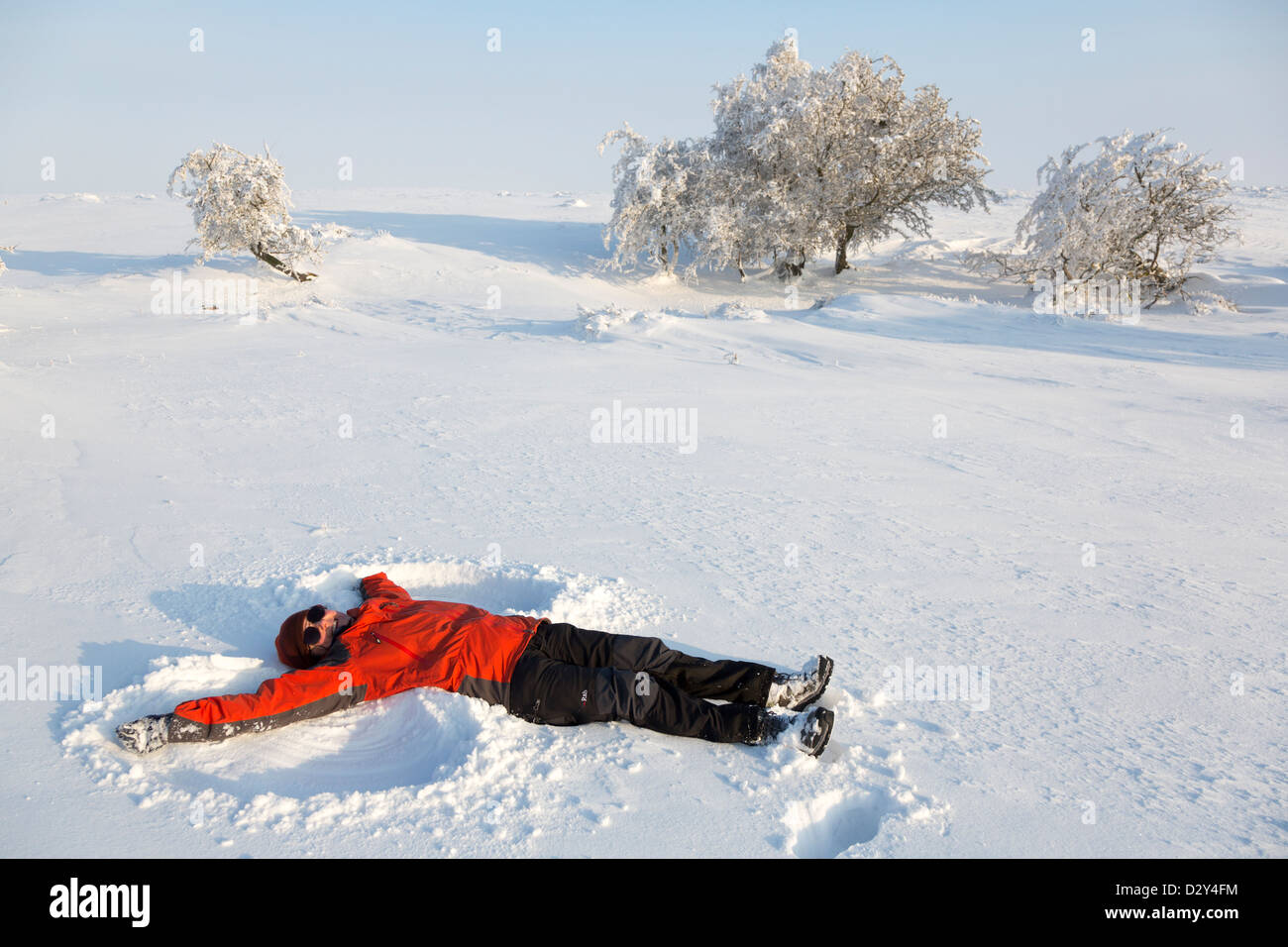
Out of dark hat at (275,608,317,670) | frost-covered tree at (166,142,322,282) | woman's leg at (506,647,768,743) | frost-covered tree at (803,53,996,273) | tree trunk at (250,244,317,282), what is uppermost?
frost-covered tree at (803,53,996,273)

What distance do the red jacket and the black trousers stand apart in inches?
4.6

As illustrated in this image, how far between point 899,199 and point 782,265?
331 cm

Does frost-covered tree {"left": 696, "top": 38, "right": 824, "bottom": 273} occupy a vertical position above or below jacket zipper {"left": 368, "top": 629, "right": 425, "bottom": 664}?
above

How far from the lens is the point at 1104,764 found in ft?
9.59

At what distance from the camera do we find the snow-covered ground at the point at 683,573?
2.69 meters

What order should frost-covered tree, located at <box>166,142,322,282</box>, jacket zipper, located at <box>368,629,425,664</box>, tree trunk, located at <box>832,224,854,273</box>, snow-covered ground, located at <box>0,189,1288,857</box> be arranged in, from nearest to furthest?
snow-covered ground, located at <box>0,189,1288,857</box> → jacket zipper, located at <box>368,629,425,664</box> → frost-covered tree, located at <box>166,142,322,282</box> → tree trunk, located at <box>832,224,854,273</box>

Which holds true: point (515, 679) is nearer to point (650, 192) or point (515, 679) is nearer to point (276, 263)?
point (276, 263)

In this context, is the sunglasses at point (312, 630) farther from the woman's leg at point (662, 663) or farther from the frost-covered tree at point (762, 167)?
the frost-covered tree at point (762, 167)

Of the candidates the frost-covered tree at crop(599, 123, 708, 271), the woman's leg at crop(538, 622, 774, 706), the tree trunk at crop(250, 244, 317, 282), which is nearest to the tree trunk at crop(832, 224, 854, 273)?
the frost-covered tree at crop(599, 123, 708, 271)

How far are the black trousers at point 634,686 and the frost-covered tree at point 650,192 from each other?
1616 centimetres

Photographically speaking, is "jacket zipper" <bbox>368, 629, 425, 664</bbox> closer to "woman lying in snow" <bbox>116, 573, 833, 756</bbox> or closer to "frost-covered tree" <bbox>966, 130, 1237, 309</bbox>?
"woman lying in snow" <bbox>116, 573, 833, 756</bbox>

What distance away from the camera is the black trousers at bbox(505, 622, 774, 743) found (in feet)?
10.2

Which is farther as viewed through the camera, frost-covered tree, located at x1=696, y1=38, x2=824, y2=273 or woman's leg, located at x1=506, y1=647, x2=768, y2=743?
frost-covered tree, located at x1=696, y1=38, x2=824, y2=273
